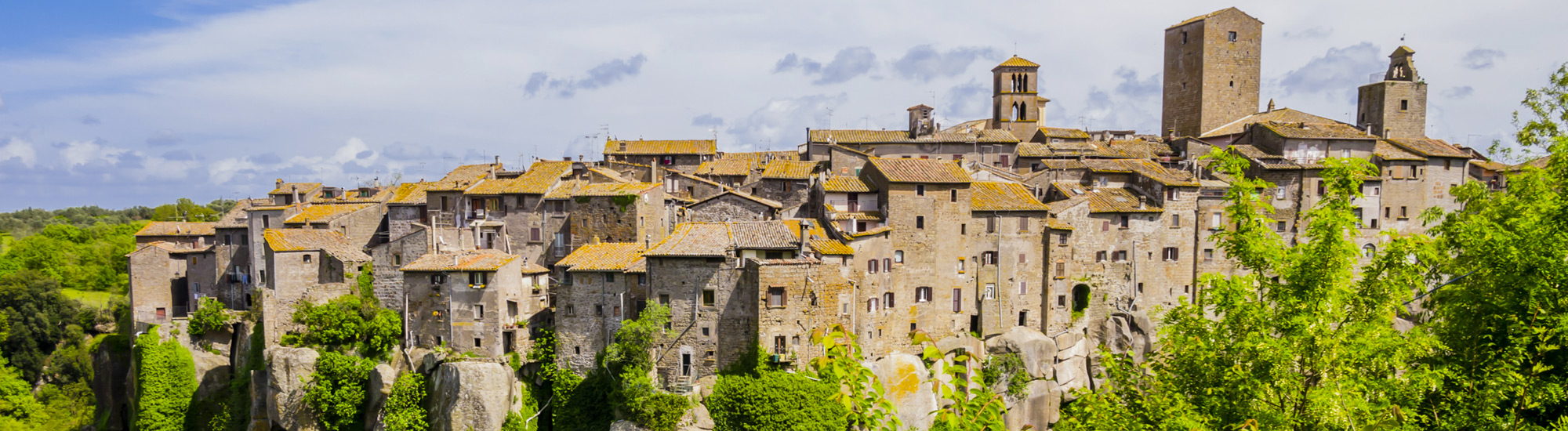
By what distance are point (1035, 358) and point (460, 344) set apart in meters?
29.4

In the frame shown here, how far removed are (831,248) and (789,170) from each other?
15895mm

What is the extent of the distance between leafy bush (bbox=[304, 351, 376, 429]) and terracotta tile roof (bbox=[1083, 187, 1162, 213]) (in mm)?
39804

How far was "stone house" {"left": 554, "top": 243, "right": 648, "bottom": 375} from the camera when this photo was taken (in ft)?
139

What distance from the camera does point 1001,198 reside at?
159 feet

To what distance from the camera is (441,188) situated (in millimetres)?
53969

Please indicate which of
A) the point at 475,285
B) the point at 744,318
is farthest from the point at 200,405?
the point at 744,318

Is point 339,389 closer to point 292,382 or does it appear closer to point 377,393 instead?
point 377,393

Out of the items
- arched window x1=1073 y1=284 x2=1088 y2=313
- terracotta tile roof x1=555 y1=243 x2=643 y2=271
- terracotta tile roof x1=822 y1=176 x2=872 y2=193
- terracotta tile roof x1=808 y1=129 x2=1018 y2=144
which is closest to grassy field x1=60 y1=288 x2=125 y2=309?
terracotta tile roof x1=555 y1=243 x2=643 y2=271

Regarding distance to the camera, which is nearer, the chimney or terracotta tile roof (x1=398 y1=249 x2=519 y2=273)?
the chimney

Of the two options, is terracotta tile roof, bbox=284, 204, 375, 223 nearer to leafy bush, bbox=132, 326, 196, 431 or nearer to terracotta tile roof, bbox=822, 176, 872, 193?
leafy bush, bbox=132, 326, 196, 431

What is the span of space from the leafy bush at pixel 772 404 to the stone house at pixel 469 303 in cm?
1185

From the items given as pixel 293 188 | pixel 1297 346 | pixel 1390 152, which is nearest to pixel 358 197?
pixel 293 188

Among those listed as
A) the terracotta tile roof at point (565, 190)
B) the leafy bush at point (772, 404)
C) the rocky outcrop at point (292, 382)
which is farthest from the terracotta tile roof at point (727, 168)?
the rocky outcrop at point (292, 382)

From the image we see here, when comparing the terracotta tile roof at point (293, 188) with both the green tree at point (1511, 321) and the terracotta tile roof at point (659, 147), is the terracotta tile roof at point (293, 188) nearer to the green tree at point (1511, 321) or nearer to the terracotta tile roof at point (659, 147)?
the terracotta tile roof at point (659, 147)
